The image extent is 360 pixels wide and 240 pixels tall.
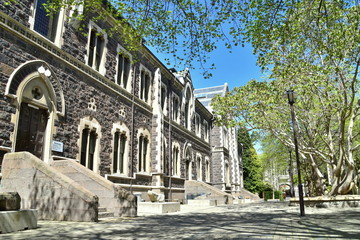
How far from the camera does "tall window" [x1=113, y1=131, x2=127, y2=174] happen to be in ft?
51.7

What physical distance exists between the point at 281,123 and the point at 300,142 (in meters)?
1.83

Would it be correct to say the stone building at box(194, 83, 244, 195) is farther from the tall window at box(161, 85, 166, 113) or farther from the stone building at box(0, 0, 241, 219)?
the stone building at box(0, 0, 241, 219)

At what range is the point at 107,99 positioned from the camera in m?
15.3

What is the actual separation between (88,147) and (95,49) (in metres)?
5.03

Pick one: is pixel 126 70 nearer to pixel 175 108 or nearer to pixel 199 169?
pixel 175 108

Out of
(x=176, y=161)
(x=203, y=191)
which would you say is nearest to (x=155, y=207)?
(x=176, y=161)

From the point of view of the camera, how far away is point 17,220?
6598 mm

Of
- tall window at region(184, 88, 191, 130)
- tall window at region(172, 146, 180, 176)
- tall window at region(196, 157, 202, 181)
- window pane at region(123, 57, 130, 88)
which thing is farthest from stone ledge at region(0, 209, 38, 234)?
tall window at region(196, 157, 202, 181)

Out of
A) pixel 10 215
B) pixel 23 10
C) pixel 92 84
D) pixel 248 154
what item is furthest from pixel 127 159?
pixel 248 154

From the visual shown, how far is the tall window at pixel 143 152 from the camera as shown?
18.5 metres

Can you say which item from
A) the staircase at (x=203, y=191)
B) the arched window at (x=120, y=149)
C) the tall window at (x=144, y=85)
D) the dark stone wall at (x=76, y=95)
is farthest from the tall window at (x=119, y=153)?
the staircase at (x=203, y=191)

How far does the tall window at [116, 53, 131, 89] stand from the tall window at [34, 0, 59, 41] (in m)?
4.76

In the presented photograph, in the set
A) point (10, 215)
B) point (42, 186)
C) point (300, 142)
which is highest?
point (300, 142)

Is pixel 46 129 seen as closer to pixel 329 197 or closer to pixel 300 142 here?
pixel 329 197
